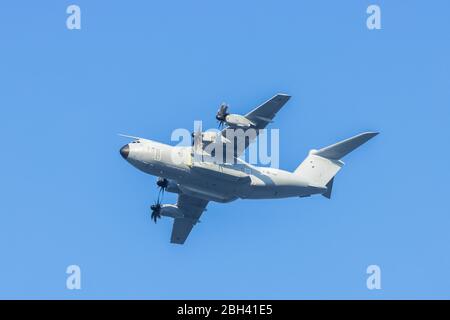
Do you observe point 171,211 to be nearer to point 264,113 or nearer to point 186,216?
point 186,216

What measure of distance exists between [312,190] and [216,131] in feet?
20.4

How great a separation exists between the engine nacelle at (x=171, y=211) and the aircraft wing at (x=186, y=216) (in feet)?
0.87

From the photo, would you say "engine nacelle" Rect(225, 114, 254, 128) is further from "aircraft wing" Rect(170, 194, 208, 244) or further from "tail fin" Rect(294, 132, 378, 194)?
"aircraft wing" Rect(170, 194, 208, 244)

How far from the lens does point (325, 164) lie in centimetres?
4966

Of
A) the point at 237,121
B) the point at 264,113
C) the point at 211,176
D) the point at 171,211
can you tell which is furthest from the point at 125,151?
the point at 264,113

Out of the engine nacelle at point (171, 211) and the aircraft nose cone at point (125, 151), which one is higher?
the aircraft nose cone at point (125, 151)

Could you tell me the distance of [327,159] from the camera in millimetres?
49875

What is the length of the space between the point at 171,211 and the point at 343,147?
9899mm

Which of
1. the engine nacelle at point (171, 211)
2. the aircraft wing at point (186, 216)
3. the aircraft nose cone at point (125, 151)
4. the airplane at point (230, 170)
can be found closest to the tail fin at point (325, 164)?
the airplane at point (230, 170)

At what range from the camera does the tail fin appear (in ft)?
160

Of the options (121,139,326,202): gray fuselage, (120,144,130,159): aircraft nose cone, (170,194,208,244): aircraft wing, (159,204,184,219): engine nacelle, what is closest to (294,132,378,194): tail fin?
(121,139,326,202): gray fuselage

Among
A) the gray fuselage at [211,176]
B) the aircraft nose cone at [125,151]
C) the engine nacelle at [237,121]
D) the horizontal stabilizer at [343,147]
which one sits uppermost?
the engine nacelle at [237,121]

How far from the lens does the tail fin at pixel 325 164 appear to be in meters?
48.6

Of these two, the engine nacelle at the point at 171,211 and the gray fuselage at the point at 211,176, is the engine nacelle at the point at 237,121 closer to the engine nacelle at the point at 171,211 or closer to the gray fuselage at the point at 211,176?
the gray fuselage at the point at 211,176
